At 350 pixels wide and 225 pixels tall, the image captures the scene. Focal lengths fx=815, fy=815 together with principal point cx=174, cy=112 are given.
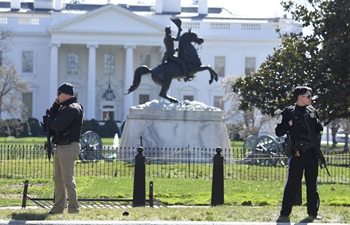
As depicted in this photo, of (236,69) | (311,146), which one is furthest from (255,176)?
(236,69)

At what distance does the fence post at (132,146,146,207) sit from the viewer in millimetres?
12508

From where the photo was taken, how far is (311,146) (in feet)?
32.9

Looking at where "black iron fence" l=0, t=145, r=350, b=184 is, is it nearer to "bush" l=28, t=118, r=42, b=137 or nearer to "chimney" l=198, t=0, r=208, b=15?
"bush" l=28, t=118, r=42, b=137

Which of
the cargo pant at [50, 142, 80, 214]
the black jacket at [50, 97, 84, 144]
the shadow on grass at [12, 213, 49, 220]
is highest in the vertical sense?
the black jacket at [50, 97, 84, 144]

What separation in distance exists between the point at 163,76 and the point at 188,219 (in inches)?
625

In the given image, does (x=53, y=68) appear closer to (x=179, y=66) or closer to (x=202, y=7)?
(x=202, y=7)

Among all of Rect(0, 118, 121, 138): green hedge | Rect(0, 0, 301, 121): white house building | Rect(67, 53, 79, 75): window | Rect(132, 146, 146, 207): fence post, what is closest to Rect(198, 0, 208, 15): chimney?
Rect(0, 0, 301, 121): white house building

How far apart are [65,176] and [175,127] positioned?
50.4 feet

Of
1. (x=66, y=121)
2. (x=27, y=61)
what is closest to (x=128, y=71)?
(x=27, y=61)

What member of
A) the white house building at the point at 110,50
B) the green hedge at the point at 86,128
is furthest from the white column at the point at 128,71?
the green hedge at the point at 86,128

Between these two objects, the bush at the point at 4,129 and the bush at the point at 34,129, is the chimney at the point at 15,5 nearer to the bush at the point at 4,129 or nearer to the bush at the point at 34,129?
the bush at the point at 34,129

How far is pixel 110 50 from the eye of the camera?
7450 cm

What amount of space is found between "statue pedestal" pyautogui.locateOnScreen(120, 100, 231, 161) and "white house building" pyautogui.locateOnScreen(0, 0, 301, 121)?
4437 cm

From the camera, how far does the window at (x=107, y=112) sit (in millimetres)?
71850
